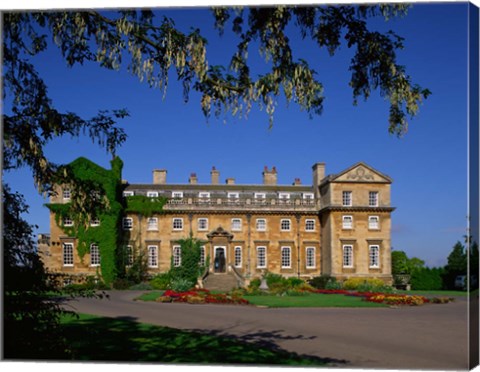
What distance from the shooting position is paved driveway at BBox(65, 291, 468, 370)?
8.46m

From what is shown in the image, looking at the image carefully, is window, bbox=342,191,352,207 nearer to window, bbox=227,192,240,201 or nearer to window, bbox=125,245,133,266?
window, bbox=227,192,240,201

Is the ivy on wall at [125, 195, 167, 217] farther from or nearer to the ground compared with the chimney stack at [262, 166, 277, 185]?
nearer to the ground

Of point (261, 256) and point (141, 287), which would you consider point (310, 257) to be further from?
point (141, 287)

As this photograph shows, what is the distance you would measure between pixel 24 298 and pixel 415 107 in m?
5.10

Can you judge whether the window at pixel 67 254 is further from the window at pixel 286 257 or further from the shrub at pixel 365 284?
the shrub at pixel 365 284

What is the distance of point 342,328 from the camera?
12.1m

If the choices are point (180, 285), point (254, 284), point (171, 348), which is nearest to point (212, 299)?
point (180, 285)

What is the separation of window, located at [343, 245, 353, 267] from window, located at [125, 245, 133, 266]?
11.2 meters

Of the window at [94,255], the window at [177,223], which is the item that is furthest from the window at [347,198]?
the window at [94,255]

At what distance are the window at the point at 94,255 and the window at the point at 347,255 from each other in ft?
41.5

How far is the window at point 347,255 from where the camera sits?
2984cm

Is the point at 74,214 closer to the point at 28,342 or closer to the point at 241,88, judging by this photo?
the point at 28,342

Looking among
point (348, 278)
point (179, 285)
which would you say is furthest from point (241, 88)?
point (348, 278)

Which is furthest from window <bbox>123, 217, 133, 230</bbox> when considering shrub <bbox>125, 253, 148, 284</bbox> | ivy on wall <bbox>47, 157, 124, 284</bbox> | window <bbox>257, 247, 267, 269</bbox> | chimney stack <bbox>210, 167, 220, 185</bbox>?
window <bbox>257, 247, 267, 269</bbox>
